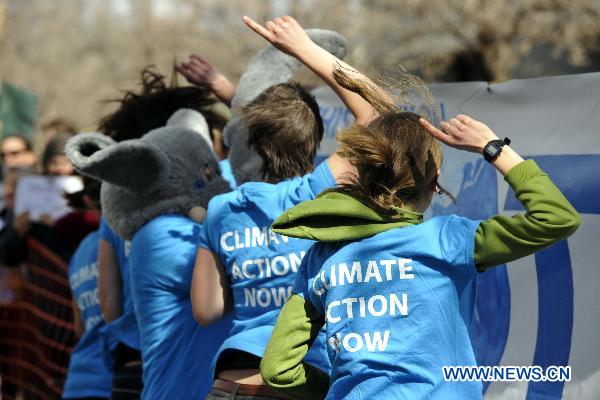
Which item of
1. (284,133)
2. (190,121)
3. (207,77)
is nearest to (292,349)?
(284,133)

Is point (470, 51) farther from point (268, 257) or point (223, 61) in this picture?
point (268, 257)

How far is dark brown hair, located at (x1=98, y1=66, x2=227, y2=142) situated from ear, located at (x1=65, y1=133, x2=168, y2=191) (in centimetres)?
50

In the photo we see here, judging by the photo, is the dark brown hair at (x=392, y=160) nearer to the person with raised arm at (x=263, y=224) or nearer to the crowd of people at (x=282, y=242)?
the crowd of people at (x=282, y=242)

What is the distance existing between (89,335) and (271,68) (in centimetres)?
169

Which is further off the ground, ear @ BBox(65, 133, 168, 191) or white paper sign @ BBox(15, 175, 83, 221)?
white paper sign @ BBox(15, 175, 83, 221)

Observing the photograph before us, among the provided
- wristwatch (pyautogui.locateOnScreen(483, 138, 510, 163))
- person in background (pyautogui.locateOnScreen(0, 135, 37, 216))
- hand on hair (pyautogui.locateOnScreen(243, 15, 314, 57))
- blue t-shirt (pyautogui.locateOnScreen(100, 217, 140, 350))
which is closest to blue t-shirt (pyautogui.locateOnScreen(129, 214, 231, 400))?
blue t-shirt (pyautogui.locateOnScreen(100, 217, 140, 350))

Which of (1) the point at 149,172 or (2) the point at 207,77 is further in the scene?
(2) the point at 207,77

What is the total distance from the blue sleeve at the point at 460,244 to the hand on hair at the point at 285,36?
1124mm

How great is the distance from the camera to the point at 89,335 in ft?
16.4

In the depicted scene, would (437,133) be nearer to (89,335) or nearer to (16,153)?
(89,335)

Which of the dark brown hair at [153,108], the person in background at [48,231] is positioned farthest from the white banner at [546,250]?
the person in background at [48,231]

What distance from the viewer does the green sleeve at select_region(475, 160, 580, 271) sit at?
252cm

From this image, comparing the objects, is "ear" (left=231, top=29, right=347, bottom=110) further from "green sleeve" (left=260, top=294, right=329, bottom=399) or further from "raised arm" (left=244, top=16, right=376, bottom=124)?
"green sleeve" (left=260, top=294, right=329, bottom=399)

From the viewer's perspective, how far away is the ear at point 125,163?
12.9 feet
